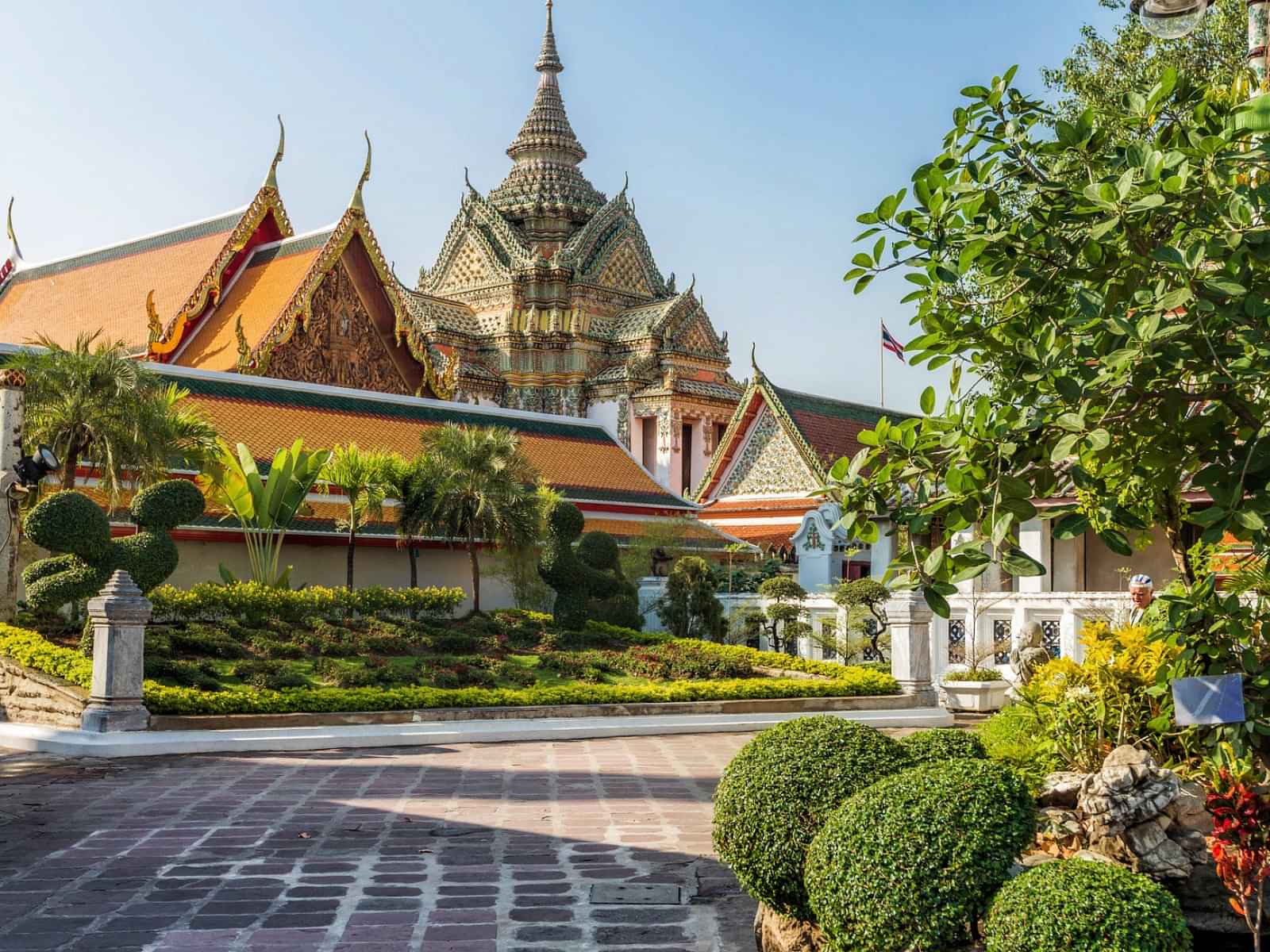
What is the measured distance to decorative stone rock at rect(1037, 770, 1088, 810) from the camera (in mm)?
5867

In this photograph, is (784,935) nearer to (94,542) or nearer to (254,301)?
(94,542)

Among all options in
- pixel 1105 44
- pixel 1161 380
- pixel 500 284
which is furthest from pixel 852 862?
pixel 500 284

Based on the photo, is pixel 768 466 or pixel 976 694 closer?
pixel 976 694

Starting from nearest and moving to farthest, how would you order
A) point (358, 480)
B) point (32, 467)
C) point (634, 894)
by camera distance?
1. point (634, 894)
2. point (32, 467)
3. point (358, 480)

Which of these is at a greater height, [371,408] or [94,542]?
[371,408]

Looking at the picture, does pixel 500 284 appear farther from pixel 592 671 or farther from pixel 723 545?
pixel 592 671

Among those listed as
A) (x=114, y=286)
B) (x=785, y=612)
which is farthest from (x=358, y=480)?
(x=114, y=286)

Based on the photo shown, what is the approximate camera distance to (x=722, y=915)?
630 centimetres

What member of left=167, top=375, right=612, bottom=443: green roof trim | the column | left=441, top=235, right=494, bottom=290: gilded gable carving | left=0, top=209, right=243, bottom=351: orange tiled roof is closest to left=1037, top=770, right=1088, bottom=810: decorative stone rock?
the column

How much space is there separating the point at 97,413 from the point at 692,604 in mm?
8841

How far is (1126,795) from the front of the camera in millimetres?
5199

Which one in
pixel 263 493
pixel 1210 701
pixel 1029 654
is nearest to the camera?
pixel 1210 701

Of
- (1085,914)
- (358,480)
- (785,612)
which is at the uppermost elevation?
(358,480)

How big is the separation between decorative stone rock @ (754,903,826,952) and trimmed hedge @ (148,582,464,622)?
12680 mm
